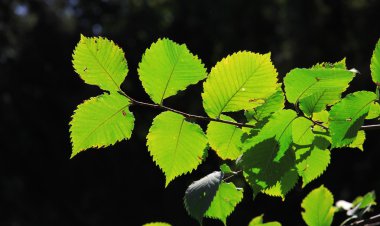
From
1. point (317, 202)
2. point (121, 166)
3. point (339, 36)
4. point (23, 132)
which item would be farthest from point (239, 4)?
point (317, 202)

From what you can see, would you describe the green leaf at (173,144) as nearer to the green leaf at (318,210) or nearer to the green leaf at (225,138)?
the green leaf at (225,138)

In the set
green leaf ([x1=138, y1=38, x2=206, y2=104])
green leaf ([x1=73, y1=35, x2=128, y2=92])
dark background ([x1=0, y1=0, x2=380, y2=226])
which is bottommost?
dark background ([x1=0, y1=0, x2=380, y2=226])

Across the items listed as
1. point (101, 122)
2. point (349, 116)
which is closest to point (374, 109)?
point (349, 116)

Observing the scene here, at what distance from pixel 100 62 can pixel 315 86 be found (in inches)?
7.9

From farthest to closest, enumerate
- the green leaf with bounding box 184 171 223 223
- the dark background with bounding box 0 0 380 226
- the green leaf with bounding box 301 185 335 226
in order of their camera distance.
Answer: the dark background with bounding box 0 0 380 226
the green leaf with bounding box 301 185 335 226
the green leaf with bounding box 184 171 223 223

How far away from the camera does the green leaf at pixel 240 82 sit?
468 mm

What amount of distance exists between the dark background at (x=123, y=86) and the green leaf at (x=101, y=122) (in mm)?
10322

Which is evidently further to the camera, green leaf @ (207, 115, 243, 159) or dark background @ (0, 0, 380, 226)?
dark background @ (0, 0, 380, 226)

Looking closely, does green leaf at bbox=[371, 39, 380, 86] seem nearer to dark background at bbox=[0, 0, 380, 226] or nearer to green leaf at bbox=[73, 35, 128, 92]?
green leaf at bbox=[73, 35, 128, 92]

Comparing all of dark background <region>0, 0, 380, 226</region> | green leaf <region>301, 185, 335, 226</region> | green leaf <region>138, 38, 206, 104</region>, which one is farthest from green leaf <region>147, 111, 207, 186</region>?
dark background <region>0, 0, 380, 226</region>

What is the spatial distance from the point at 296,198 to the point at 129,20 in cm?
635

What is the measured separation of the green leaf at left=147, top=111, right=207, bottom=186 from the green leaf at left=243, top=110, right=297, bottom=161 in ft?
0.18

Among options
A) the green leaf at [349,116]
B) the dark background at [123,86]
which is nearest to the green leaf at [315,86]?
the green leaf at [349,116]

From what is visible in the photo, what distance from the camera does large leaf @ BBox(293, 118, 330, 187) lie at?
495 mm
